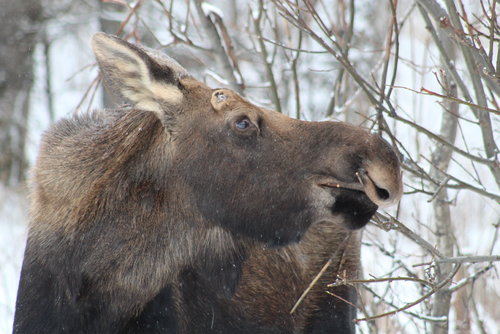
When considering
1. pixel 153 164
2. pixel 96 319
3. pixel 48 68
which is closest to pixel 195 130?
pixel 153 164

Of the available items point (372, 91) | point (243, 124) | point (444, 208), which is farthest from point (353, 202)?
point (372, 91)

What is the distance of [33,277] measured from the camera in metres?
4.09

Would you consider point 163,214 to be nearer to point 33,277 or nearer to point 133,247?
point 133,247

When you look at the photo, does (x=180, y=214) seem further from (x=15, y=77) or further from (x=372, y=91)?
(x=15, y=77)

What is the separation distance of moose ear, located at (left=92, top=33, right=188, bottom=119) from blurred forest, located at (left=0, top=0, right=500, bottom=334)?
73cm

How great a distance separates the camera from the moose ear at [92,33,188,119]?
3801 mm

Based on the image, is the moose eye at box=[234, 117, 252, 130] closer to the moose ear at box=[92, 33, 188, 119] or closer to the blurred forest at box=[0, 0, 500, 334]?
the moose ear at box=[92, 33, 188, 119]

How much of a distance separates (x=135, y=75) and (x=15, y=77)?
15.9m

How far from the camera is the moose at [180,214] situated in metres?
3.74

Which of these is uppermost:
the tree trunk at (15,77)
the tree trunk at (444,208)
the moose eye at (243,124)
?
the tree trunk at (15,77)

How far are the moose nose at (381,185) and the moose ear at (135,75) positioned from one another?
1.22 metres

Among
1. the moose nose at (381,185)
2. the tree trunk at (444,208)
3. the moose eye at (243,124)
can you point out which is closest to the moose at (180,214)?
the moose eye at (243,124)

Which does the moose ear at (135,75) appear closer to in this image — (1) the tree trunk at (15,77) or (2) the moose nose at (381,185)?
(2) the moose nose at (381,185)

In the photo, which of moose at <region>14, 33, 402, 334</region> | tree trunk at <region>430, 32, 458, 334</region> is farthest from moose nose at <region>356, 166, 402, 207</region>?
tree trunk at <region>430, 32, 458, 334</region>
